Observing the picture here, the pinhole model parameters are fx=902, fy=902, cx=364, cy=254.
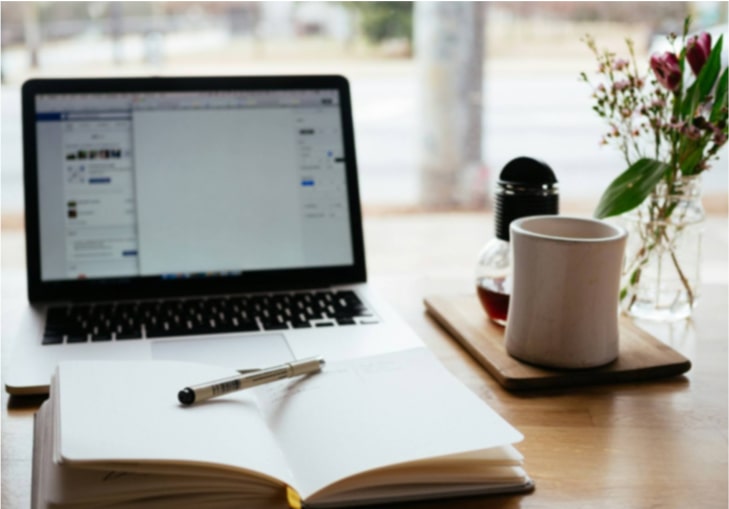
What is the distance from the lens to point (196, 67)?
18.5ft

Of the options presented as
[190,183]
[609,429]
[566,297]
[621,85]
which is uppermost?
[621,85]

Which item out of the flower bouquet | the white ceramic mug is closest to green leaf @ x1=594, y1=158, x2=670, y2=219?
the flower bouquet

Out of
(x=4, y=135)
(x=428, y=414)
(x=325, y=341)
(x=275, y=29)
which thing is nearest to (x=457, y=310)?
(x=325, y=341)

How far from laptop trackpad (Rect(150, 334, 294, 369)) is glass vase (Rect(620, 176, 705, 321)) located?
435mm

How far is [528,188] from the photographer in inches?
39.4

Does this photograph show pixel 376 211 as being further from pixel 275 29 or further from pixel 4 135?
pixel 4 135

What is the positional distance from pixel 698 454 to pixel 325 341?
0.40 meters

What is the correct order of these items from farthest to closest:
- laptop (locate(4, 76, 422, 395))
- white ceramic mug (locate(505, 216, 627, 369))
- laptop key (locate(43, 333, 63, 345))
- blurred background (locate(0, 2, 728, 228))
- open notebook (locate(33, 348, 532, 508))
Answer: blurred background (locate(0, 2, 728, 228)) < laptop (locate(4, 76, 422, 395)) < laptop key (locate(43, 333, 63, 345)) < white ceramic mug (locate(505, 216, 627, 369)) < open notebook (locate(33, 348, 532, 508))

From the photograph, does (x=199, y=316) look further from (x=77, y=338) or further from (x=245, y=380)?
(x=245, y=380)

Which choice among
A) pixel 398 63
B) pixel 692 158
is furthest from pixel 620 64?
pixel 398 63

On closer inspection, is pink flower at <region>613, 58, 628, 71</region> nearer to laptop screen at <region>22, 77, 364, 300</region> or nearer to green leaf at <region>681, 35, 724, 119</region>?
green leaf at <region>681, 35, 724, 119</region>

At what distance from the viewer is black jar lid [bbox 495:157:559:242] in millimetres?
1003

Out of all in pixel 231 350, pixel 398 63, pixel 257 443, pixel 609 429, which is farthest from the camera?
pixel 398 63

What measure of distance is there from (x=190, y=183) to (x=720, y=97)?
2.12 feet
